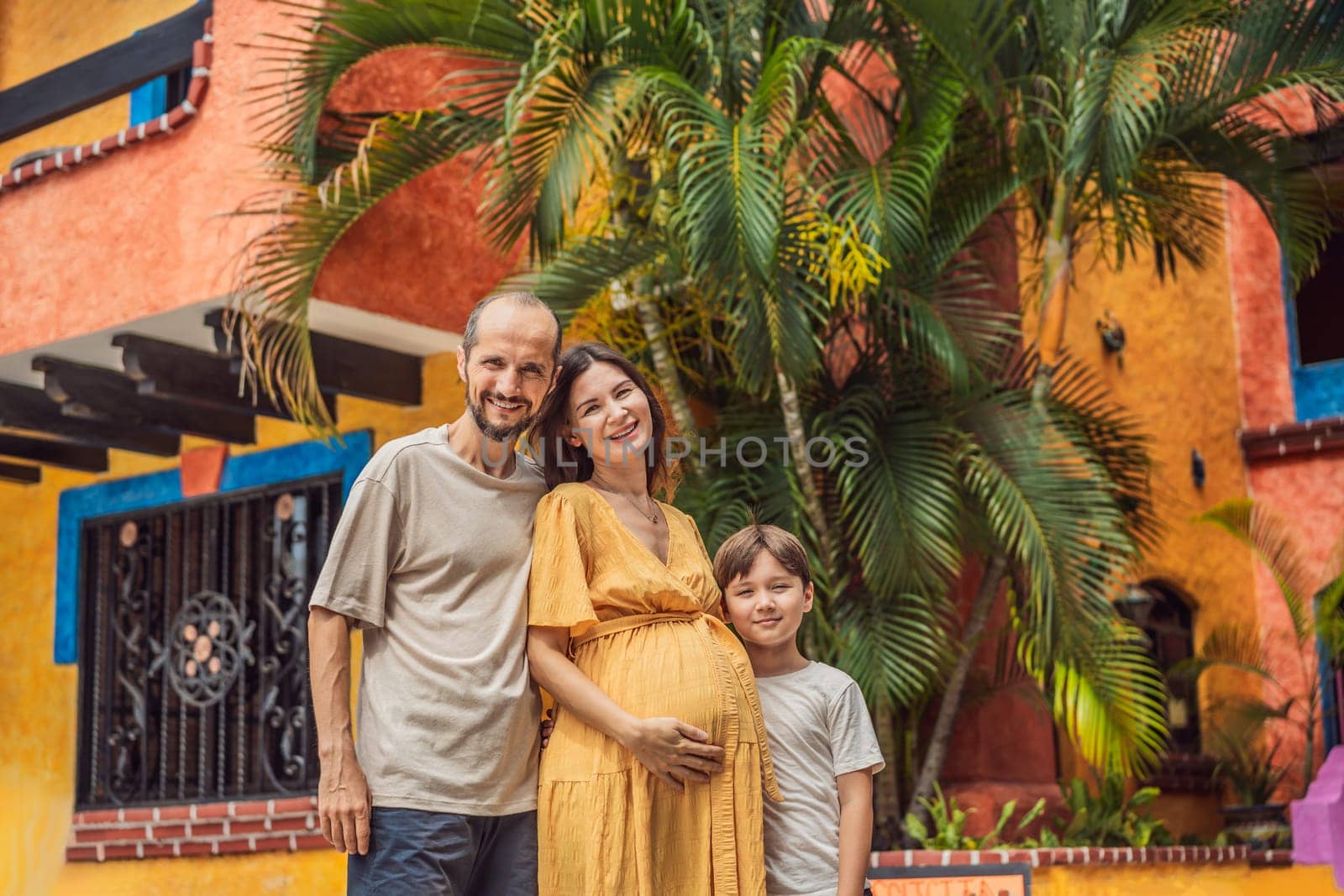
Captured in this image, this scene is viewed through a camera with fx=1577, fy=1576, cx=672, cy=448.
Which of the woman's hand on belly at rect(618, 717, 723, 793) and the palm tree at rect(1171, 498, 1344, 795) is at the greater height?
the palm tree at rect(1171, 498, 1344, 795)

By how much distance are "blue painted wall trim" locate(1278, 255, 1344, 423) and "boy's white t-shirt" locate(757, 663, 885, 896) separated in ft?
26.5

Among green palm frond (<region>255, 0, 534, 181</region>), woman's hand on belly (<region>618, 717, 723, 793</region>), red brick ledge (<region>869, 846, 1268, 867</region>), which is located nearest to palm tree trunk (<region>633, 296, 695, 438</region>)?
green palm frond (<region>255, 0, 534, 181</region>)

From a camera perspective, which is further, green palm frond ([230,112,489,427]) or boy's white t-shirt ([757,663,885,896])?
green palm frond ([230,112,489,427])

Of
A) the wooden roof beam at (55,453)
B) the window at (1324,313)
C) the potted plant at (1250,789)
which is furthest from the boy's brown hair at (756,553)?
the window at (1324,313)

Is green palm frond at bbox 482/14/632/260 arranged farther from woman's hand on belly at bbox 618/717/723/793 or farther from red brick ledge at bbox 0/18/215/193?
woman's hand on belly at bbox 618/717/723/793

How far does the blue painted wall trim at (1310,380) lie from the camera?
10375mm

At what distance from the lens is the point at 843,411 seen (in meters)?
6.28

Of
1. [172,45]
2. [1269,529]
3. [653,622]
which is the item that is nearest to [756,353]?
[653,622]

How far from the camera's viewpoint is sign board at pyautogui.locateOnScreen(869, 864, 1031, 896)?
546cm

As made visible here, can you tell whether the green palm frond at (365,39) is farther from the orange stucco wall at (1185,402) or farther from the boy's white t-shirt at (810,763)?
the orange stucco wall at (1185,402)

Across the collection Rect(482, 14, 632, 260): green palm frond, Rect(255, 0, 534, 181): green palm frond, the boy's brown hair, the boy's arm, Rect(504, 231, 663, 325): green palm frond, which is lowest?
the boy's arm

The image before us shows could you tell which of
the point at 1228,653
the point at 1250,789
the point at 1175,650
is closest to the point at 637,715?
the point at 1250,789

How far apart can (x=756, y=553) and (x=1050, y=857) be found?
3315 millimetres

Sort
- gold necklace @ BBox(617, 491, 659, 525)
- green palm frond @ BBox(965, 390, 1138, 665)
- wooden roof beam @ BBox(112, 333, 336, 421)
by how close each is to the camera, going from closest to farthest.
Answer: gold necklace @ BBox(617, 491, 659, 525) < green palm frond @ BBox(965, 390, 1138, 665) < wooden roof beam @ BBox(112, 333, 336, 421)
